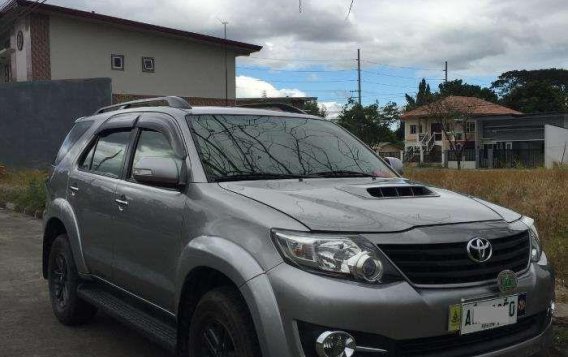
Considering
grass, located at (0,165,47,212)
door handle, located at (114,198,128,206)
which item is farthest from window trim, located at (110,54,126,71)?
door handle, located at (114,198,128,206)

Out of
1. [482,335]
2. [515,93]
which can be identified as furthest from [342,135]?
[515,93]

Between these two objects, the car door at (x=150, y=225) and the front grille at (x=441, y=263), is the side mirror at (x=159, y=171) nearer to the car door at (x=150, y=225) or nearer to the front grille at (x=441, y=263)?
the car door at (x=150, y=225)

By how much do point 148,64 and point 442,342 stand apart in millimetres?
26518

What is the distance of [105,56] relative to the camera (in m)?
26.2

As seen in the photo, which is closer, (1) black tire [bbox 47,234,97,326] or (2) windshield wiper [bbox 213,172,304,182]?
(2) windshield wiper [bbox 213,172,304,182]

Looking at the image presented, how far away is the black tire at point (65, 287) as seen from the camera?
4844mm

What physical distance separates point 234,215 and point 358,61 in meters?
60.4

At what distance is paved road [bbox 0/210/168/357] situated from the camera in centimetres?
439

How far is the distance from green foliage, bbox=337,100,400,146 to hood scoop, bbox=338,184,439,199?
57.4 meters

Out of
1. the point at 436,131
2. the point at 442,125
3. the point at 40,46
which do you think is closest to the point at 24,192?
the point at 40,46

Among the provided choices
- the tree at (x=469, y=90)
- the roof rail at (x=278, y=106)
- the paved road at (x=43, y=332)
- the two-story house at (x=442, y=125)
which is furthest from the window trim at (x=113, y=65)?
the tree at (x=469, y=90)

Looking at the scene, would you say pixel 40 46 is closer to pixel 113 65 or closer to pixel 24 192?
pixel 113 65

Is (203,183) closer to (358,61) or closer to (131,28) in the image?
(131,28)

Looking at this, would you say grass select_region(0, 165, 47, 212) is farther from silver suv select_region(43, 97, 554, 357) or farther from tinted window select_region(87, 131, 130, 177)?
silver suv select_region(43, 97, 554, 357)
